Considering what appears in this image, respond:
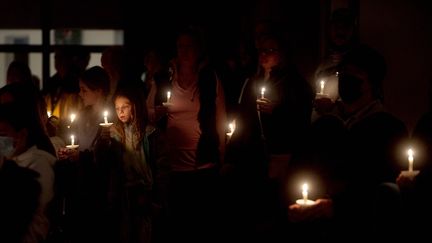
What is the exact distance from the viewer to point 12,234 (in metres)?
3.83

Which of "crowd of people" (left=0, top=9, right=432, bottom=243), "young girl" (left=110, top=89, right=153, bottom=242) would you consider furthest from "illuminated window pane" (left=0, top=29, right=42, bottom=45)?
"young girl" (left=110, top=89, right=153, bottom=242)

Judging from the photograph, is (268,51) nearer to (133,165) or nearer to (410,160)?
(133,165)

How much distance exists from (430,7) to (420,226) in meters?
2.79

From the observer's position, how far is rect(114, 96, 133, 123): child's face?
18.3ft

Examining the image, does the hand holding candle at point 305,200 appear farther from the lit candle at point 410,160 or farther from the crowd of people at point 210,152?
the lit candle at point 410,160

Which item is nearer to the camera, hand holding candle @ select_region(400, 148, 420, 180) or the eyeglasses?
hand holding candle @ select_region(400, 148, 420, 180)

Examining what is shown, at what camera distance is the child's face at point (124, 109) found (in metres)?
5.57

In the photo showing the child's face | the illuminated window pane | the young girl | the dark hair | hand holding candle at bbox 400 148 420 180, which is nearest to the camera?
hand holding candle at bbox 400 148 420 180

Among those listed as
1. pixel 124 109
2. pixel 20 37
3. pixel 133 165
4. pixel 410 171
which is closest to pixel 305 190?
pixel 410 171

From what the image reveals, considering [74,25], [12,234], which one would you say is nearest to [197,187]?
[12,234]

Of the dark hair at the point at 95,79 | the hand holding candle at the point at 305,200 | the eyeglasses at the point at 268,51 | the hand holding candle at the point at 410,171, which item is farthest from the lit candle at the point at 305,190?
the dark hair at the point at 95,79

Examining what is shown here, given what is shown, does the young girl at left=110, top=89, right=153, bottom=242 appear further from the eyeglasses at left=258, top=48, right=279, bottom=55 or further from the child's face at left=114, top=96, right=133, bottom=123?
the eyeglasses at left=258, top=48, right=279, bottom=55

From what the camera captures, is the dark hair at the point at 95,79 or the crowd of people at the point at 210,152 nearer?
the crowd of people at the point at 210,152

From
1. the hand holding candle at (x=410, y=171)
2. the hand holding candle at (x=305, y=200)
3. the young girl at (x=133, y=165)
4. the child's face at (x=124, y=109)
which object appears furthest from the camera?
the child's face at (x=124, y=109)
